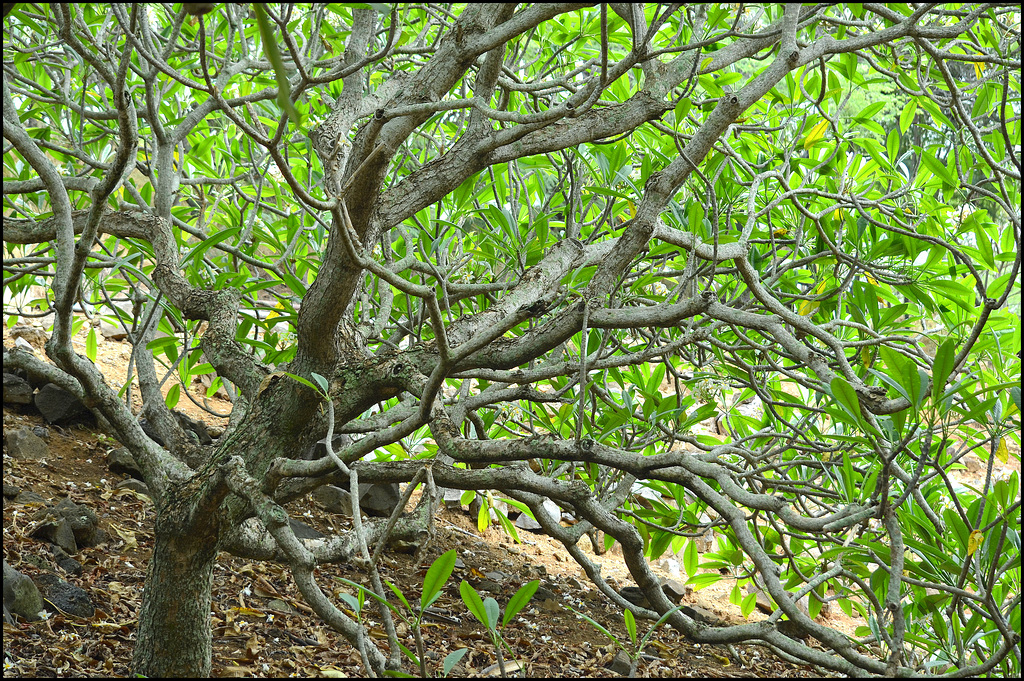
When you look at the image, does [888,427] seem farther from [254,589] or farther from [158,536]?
[254,589]

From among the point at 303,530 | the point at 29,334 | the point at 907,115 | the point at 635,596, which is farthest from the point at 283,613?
the point at 907,115

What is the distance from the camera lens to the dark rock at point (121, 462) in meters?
2.76

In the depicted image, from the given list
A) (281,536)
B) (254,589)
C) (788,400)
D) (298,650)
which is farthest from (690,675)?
(281,536)

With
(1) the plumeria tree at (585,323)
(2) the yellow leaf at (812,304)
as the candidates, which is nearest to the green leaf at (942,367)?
(1) the plumeria tree at (585,323)

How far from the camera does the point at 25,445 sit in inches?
103

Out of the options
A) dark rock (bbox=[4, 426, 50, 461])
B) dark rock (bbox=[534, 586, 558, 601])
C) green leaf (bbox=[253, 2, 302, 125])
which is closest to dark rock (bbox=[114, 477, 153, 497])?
dark rock (bbox=[4, 426, 50, 461])

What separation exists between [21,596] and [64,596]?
0.42ft

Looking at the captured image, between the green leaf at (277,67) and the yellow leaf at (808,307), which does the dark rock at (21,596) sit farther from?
the yellow leaf at (808,307)

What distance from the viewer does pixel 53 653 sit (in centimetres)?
175

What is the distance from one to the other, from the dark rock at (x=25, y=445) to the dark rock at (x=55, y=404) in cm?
18

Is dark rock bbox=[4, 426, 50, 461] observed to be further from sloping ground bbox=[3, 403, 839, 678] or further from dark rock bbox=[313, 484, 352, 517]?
dark rock bbox=[313, 484, 352, 517]

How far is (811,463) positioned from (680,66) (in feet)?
3.50

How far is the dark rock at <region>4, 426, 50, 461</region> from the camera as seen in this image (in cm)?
257

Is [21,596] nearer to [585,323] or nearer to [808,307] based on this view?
[585,323]
